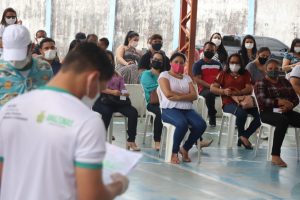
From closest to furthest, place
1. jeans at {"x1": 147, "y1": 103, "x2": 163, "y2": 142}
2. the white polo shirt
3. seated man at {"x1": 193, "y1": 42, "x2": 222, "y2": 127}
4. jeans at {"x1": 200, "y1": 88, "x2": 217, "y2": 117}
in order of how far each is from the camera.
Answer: the white polo shirt < jeans at {"x1": 147, "y1": 103, "x2": 163, "y2": 142} < seated man at {"x1": 193, "y1": 42, "x2": 222, "y2": 127} < jeans at {"x1": 200, "y1": 88, "x2": 217, "y2": 117}

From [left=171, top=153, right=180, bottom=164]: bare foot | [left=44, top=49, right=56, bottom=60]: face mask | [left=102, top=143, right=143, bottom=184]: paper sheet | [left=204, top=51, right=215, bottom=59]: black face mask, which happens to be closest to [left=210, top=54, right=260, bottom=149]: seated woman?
[left=204, top=51, right=215, bottom=59]: black face mask

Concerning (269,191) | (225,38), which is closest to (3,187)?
(269,191)

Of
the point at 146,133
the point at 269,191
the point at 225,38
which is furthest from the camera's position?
the point at 225,38

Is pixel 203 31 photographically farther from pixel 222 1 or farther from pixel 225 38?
pixel 225 38

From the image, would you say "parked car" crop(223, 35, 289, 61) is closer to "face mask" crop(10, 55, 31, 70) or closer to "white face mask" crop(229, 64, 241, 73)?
"white face mask" crop(229, 64, 241, 73)

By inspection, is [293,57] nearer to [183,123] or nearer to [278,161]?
[278,161]

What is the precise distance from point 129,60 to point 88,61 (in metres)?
9.70

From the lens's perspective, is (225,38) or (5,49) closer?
(5,49)

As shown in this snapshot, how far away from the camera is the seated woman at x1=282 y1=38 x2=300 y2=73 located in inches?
465

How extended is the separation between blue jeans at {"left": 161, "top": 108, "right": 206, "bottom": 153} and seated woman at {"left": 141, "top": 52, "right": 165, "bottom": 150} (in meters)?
0.68

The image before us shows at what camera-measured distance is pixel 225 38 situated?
2041 cm

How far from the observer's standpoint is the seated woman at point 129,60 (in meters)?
11.5

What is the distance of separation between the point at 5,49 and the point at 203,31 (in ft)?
61.4

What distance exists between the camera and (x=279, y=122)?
852 centimetres
